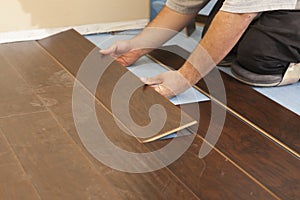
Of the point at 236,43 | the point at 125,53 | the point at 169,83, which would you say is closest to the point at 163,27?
the point at 125,53

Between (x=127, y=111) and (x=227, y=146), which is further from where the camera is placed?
(x=127, y=111)

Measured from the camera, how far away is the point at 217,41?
182 cm

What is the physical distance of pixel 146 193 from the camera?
1.25m

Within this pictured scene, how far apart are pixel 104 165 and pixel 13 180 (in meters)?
0.27

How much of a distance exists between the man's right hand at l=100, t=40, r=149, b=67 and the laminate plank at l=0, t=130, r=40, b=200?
0.95 meters

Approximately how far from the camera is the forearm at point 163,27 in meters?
2.28

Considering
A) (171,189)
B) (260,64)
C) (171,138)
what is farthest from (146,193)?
(260,64)

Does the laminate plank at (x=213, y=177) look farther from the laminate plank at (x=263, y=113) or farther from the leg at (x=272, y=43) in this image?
the leg at (x=272, y=43)

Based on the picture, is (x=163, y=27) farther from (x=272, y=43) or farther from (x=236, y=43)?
(x=272, y=43)

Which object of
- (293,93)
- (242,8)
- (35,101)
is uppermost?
(242,8)

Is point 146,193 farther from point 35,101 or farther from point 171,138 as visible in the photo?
point 35,101

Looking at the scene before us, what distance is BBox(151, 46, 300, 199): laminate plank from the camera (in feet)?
4.43

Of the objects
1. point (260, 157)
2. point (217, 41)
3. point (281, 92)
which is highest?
point (217, 41)

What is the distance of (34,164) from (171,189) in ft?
1.37
